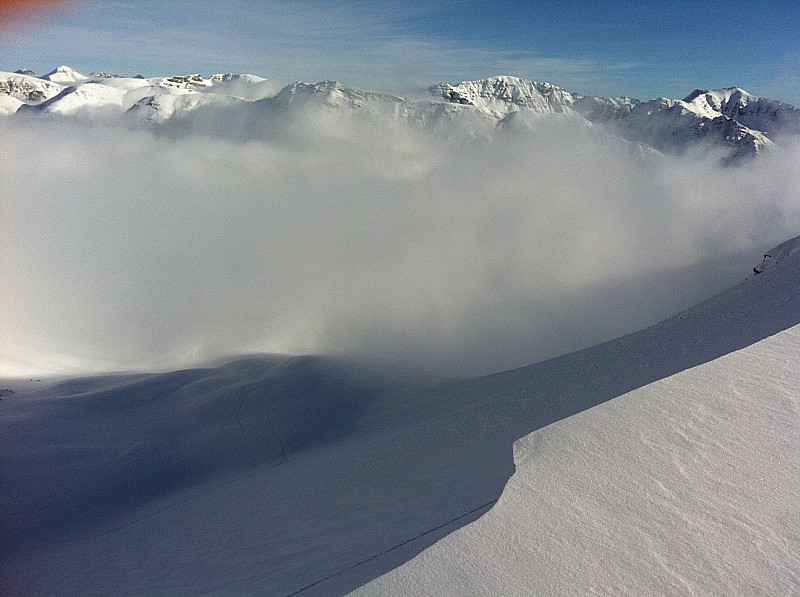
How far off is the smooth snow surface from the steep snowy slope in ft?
0.14

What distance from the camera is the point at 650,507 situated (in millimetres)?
6254

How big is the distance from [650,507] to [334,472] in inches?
337

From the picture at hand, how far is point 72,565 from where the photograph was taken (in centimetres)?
1402

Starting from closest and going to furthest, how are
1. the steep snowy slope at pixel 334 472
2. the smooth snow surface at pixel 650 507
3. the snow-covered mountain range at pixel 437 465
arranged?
the smooth snow surface at pixel 650 507, the snow-covered mountain range at pixel 437 465, the steep snowy slope at pixel 334 472

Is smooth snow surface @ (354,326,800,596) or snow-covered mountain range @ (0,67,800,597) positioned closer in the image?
smooth snow surface @ (354,326,800,596)

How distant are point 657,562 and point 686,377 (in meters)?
4.62

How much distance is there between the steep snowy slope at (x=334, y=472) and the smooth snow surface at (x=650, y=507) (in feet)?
0.14

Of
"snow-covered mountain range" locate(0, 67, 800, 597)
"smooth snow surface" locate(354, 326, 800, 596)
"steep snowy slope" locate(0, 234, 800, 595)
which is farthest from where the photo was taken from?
"steep snowy slope" locate(0, 234, 800, 595)

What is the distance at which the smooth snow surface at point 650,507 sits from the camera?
524cm

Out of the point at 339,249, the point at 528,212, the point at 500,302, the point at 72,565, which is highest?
the point at 528,212

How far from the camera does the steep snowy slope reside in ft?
23.0

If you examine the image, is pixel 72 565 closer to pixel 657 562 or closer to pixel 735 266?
pixel 657 562

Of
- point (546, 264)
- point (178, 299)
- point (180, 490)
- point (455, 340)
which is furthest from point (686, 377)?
point (178, 299)

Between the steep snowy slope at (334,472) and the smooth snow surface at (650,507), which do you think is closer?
the smooth snow surface at (650,507)
